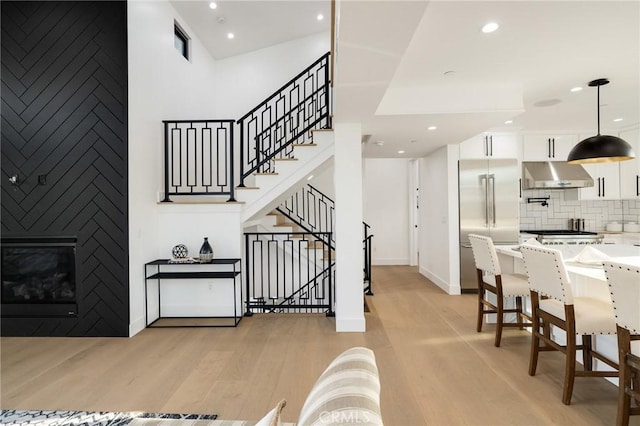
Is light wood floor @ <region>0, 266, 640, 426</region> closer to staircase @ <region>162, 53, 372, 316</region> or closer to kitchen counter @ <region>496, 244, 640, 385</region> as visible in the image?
kitchen counter @ <region>496, 244, 640, 385</region>

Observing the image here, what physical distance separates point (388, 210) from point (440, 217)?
2.88 m

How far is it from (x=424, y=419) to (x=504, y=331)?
2.19 m

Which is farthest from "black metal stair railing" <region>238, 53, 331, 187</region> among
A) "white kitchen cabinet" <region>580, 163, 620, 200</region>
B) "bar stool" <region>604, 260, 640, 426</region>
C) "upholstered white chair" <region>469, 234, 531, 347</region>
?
"white kitchen cabinet" <region>580, 163, 620, 200</region>

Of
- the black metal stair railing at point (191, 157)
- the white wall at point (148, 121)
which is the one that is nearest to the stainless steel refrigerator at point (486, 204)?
the black metal stair railing at point (191, 157)

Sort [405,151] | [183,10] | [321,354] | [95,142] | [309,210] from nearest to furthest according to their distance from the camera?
1. [321,354]
2. [95,142]
3. [183,10]
4. [405,151]
5. [309,210]

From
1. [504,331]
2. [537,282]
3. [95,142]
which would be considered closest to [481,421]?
[537,282]

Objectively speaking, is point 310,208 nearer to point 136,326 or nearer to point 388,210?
A: point 388,210

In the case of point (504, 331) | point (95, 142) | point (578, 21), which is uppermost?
point (578, 21)

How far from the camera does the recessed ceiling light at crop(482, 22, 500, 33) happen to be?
8.21 feet

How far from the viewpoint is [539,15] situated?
2.38m

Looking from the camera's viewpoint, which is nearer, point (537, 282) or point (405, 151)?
point (537, 282)

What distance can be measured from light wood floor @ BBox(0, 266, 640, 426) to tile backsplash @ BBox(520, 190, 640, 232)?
3.05 meters

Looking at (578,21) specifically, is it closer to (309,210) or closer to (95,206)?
(95,206)

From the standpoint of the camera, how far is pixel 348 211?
13.0 feet
